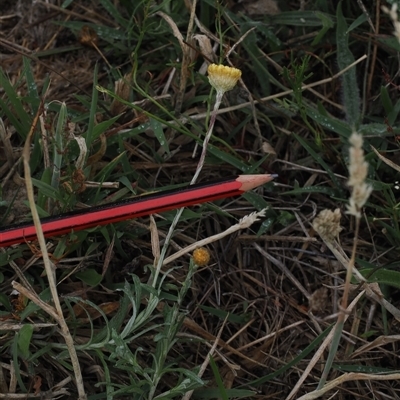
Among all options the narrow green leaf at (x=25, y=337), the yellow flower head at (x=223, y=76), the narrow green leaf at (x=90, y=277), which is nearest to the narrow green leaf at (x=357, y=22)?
the yellow flower head at (x=223, y=76)

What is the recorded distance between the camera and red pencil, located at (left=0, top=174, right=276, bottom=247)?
161 centimetres

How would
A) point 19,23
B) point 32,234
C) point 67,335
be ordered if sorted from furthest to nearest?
point 19,23, point 32,234, point 67,335

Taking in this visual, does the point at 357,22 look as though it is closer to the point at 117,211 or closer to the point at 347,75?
the point at 347,75

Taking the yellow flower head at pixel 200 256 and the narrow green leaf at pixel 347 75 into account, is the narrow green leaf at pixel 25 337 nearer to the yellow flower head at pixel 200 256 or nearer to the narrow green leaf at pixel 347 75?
the yellow flower head at pixel 200 256

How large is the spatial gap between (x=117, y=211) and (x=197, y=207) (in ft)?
0.98

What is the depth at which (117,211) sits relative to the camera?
5.38 ft

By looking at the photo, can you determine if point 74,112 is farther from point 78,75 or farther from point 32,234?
point 32,234

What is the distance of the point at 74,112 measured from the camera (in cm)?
199

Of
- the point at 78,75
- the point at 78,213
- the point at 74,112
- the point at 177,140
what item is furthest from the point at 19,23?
the point at 78,213

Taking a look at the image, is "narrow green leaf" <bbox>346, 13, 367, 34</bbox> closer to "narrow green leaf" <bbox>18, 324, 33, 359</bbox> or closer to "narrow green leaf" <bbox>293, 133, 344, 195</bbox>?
"narrow green leaf" <bbox>293, 133, 344, 195</bbox>

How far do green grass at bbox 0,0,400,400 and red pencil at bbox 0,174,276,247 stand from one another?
0.20 feet

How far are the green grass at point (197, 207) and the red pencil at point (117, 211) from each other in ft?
0.20

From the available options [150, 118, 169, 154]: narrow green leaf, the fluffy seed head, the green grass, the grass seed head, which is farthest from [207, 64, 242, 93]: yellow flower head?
the grass seed head

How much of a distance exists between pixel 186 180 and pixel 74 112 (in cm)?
38
